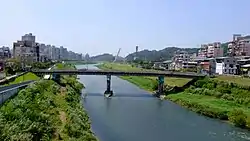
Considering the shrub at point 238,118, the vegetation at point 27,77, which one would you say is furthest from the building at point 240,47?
the shrub at point 238,118

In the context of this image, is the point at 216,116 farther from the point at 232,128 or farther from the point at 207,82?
the point at 207,82

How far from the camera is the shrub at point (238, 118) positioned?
24.5 meters

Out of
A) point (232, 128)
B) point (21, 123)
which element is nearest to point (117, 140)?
point (21, 123)

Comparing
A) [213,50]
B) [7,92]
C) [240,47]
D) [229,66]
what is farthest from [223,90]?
[213,50]

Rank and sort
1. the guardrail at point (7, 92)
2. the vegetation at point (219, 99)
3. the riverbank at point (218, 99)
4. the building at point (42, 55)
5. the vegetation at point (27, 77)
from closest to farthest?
1. the guardrail at point (7, 92)
2. the riverbank at point (218, 99)
3. the vegetation at point (219, 99)
4. the vegetation at point (27, 77)
5. the building at point (42, 55)

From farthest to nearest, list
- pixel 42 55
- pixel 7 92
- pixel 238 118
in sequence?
pixel 42 55 < pixel 238 118 < pixel 7 92

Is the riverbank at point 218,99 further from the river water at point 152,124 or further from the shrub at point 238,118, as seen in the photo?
the river water at point 152,124

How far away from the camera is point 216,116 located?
27922 millimetres

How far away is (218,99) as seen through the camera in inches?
1363

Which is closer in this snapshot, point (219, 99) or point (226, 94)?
point (219, 99)

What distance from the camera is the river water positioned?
21.4 metres

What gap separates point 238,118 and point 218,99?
9950 mm

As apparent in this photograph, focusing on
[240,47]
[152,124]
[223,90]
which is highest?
[240,47]

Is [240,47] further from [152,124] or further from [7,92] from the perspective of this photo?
[7,92]
